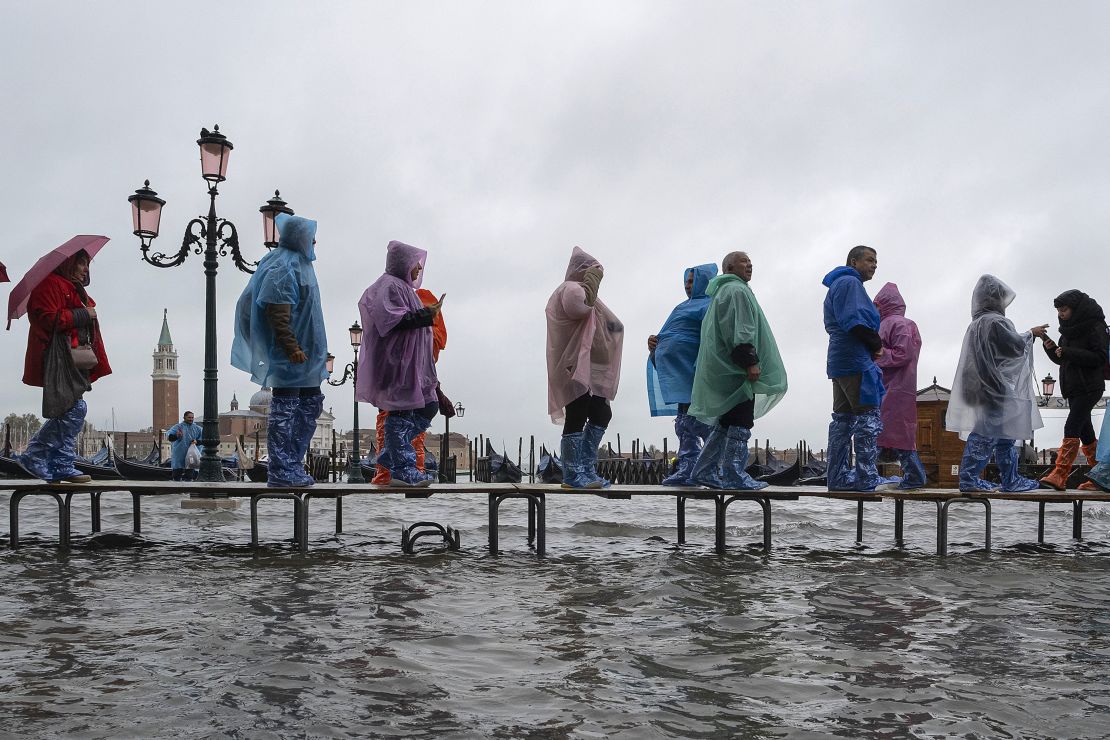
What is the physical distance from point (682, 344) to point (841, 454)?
164 centimetres

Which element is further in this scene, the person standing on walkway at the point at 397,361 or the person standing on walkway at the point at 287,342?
the person standing on walkway at the point at 397,361

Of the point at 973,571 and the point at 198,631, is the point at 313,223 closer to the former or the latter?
the point at 198,631

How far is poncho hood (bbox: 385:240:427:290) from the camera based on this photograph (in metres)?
8.05

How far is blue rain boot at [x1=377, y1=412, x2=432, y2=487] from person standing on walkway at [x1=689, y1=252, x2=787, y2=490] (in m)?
2.27

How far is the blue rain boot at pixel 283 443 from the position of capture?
7715mm

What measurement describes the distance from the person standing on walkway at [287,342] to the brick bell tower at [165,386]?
117613mm

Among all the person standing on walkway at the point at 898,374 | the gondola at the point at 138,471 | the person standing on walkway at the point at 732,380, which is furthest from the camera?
the gondola at the point at 138,471

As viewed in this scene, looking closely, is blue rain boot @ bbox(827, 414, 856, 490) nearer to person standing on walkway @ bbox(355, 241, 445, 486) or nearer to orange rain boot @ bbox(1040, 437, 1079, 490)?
orange rain boot @ bbox(1040, 437, 1079, 490)

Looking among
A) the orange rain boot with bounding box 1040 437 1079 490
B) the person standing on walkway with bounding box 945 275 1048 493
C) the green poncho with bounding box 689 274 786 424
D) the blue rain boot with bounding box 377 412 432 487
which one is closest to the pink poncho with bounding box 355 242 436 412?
the blue rain boot with bounding box 377 412 432 487

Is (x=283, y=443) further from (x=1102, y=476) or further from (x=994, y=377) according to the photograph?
(x=1102, y=476)

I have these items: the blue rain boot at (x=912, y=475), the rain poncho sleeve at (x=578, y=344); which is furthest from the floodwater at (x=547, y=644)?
the rain poncho sleeve at (x=578, y=344)

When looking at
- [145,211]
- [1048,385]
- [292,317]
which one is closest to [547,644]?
[292,317]

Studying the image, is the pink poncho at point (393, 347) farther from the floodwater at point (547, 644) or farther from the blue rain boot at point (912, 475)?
the blue rain boot at point (912, 475)

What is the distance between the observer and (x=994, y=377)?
8.59m
